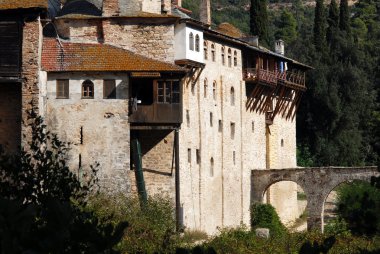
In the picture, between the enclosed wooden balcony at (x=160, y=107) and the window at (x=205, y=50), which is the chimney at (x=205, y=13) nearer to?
the window at (x=205, y=50)

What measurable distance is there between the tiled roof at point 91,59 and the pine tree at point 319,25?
123ft

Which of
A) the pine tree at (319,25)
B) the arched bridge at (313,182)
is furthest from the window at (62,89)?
→ the pine tree at (319,25)

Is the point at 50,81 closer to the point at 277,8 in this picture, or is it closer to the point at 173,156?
the point at 173,156

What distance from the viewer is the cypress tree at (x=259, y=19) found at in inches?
3462

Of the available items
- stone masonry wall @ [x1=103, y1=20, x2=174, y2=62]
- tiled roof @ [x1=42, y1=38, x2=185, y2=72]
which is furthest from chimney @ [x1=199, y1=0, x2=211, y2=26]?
tiled roof @ [x1=42, y1=38, x2=185, y2=72]

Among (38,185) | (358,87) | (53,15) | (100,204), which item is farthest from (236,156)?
(38,185)

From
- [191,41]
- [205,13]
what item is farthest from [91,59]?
[205,13]

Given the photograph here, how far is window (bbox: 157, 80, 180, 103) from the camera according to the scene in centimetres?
5794

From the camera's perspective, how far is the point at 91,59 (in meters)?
58.5

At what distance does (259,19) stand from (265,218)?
1990 centimetres

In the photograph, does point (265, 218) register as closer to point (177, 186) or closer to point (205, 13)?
point (205, 13)

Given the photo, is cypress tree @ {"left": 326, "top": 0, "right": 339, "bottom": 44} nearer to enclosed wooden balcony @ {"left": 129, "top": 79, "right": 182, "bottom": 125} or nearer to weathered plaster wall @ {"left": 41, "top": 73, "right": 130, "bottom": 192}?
enclosed wooden balcony @ {"left": 129, "top": 79, "right": 182, "bottom": 125}

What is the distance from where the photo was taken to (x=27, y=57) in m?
56.4

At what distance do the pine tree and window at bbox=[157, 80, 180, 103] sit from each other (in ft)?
126
